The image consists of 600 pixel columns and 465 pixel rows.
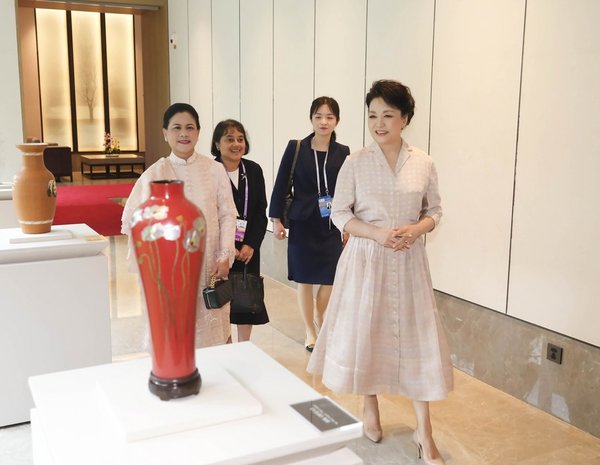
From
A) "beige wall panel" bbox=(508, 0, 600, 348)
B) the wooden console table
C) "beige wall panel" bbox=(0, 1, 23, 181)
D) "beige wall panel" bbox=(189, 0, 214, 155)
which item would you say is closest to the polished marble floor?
"beige wall panel" bbox=(508, 0, 600, 348)

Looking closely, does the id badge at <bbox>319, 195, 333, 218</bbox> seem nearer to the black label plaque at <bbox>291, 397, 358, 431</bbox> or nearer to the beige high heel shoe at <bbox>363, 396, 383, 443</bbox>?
the beige high heel shoe at <bbox>363, 396, 383, 443</bbox>

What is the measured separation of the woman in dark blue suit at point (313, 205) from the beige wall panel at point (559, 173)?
47.3 inches

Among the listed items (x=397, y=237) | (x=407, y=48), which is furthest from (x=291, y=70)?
(x=397, y=237)

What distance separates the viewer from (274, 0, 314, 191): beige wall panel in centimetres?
627

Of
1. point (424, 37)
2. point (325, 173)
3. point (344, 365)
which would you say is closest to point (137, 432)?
point (344, 365)

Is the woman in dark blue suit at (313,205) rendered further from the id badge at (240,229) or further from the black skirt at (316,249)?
the id badge at (240,229)

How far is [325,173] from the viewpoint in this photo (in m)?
4.45

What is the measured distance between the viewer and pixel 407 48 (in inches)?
187

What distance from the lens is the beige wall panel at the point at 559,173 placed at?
3.44 meters

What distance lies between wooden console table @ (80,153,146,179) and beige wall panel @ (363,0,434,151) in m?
10.6

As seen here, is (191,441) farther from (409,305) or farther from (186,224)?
(409,305)

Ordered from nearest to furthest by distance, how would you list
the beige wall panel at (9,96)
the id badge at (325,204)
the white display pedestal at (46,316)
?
the white display pedestal at (46,316)
the id badge at (325,204)
the beige wall panel at (9,96)

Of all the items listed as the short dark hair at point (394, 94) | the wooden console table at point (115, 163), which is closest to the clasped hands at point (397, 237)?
the short dark hair at point (394, 94)

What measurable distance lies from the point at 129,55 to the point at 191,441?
16641 millimetres
